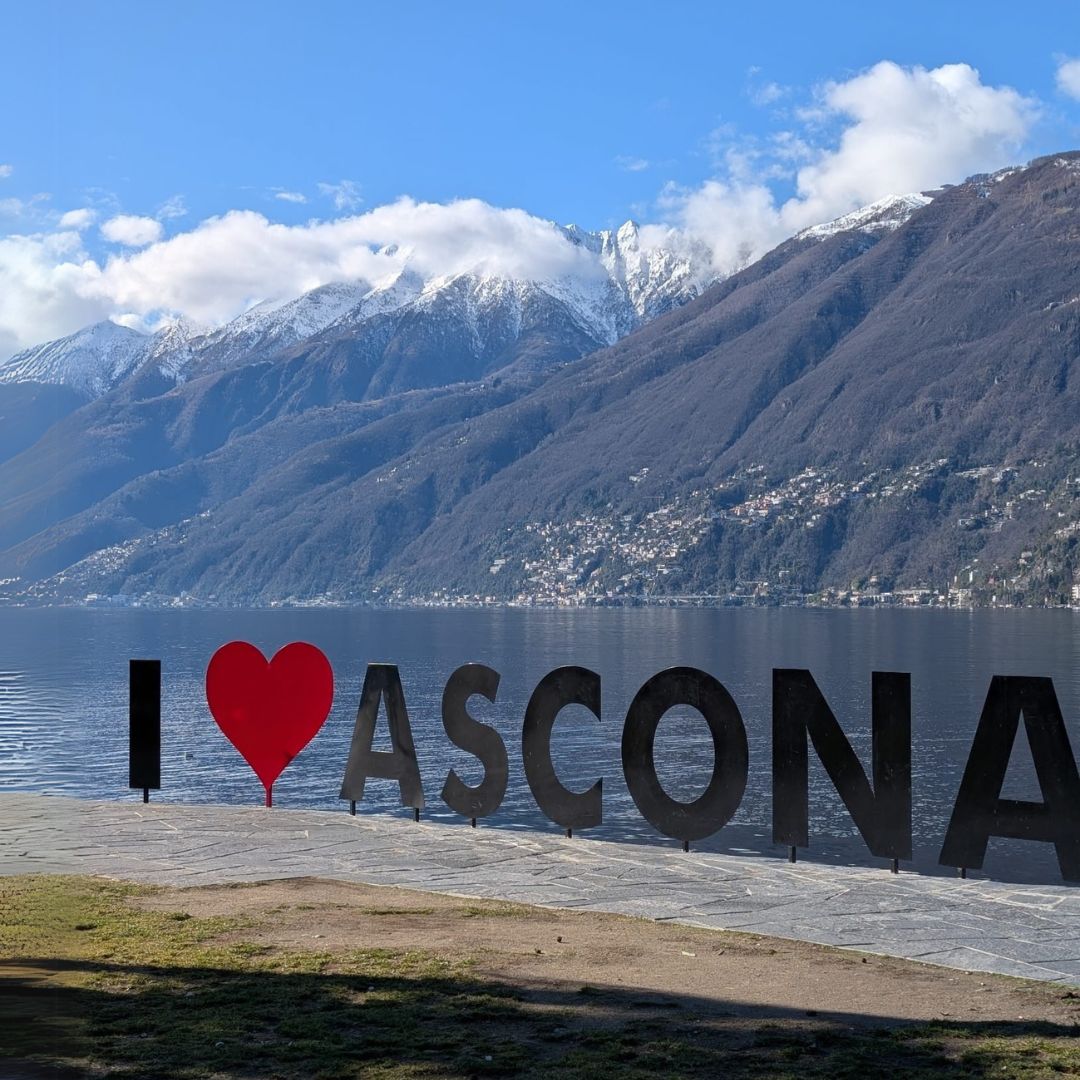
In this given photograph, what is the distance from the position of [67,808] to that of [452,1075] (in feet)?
43.8

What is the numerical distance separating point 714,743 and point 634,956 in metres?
6.82

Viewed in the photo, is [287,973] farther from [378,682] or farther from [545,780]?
[378,682]

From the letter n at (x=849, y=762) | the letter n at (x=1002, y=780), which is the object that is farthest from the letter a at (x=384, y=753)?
the letter n at (x=1002, y=780)

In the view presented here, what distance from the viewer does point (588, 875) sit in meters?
15.2

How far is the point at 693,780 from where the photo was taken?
5216 cm

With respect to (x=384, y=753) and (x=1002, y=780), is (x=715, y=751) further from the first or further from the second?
(x=384, y=753)

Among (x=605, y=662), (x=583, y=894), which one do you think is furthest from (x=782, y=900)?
(x=605, y=662)

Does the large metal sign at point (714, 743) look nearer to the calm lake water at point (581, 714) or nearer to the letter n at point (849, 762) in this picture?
the letter n at point (849, 762)

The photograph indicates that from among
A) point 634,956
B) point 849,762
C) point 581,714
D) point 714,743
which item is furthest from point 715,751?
point 581,714

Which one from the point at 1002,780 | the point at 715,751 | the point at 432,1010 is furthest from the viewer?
the point at 715,751

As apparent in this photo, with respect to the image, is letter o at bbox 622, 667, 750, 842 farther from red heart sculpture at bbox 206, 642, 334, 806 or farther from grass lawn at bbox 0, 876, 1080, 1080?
grass lawn at bbox 0, 876, 1080, 1080

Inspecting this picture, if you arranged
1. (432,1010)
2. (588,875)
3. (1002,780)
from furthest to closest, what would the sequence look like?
(1002,780)
(588,875)
(432,1010)

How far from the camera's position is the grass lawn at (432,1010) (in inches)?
340

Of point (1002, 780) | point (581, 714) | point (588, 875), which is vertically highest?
point (1002, 780)
